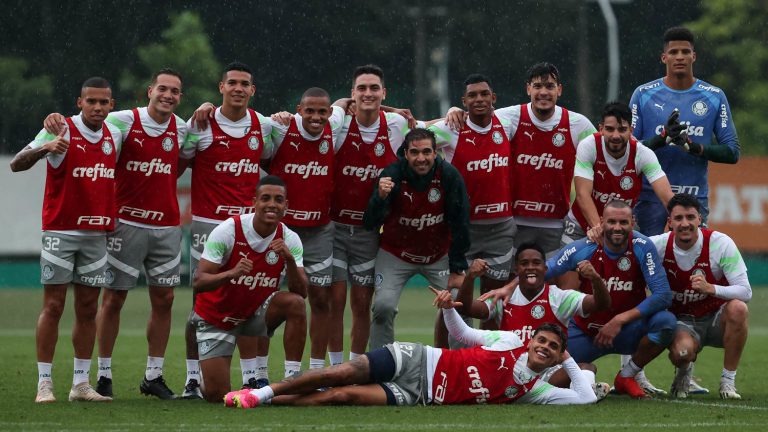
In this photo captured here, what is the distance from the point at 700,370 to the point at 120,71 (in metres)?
24.2

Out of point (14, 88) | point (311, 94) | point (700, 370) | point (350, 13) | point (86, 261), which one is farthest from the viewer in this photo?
point (350, 13)

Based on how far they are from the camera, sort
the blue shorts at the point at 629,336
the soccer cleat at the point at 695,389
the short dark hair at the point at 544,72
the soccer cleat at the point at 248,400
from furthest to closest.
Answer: the short dark hair at the point at 544,72 → the soccer cleat at the point at 695,389 → the blue shorts at the point at 629,336 → the soccer cleat at the point at 248,400

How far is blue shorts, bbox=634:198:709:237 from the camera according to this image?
11531mm

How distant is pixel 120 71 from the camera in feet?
116

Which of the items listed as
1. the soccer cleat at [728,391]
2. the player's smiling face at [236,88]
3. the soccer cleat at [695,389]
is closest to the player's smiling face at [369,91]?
the player's smiling face at [236,88]

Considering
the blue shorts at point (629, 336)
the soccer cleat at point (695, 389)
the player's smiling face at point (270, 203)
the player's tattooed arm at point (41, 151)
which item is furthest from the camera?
the soccer cleat at point (695, 389)

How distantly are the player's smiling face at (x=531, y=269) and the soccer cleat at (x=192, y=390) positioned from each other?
2.55 meters

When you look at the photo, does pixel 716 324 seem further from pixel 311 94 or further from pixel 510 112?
pixel 311 94

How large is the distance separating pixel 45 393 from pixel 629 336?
4.20 metres

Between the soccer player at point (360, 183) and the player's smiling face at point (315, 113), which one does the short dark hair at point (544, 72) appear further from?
the player's smiling face at point (315, 113)

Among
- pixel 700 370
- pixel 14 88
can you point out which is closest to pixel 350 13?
pixel 14 88

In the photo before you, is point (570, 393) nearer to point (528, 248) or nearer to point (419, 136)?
point (528, 248)

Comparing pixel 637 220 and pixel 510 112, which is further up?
pixel 510 112

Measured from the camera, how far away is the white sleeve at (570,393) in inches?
388
